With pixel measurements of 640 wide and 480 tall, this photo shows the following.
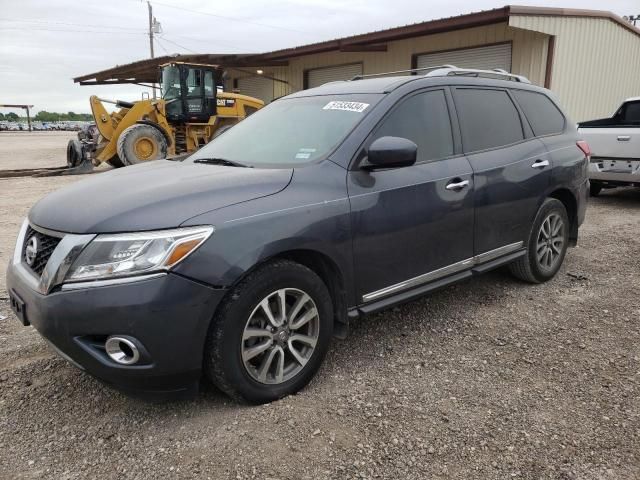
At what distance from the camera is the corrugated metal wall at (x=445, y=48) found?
12.5m

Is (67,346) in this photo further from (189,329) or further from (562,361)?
(562,361)

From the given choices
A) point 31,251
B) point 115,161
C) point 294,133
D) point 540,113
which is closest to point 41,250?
point 31,251

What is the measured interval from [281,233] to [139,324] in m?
0.80

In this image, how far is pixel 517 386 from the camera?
3008 millimetres

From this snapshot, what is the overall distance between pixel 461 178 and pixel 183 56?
709 inches

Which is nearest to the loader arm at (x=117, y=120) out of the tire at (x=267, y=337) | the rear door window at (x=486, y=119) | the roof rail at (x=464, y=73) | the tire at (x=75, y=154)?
the tire at (x=75, y=154)

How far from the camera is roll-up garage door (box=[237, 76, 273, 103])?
22.4 metres

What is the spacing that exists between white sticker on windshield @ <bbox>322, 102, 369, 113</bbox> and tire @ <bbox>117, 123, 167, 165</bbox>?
34.5ft

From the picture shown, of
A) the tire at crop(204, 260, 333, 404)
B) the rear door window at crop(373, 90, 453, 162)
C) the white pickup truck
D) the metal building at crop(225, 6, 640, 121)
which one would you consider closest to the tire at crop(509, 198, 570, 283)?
the rear door window at crop(373, 90, 453, 162)

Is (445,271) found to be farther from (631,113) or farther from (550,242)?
(631,113)

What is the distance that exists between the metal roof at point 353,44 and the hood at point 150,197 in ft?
34.1

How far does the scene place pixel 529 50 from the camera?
12.6 m

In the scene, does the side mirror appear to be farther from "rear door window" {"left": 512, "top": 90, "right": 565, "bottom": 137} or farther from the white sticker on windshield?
"rear door window" {"left": 512, "top": 90, "right": 565, "bottom": 137}

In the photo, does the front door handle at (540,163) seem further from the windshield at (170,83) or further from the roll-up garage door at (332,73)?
the roll-up garage door at (332,73)
